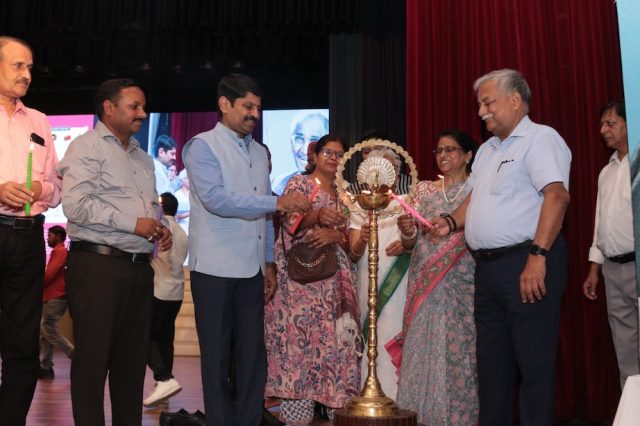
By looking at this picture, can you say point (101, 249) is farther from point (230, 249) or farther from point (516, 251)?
point (516, 251)

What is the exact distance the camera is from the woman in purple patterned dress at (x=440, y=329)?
3432mm

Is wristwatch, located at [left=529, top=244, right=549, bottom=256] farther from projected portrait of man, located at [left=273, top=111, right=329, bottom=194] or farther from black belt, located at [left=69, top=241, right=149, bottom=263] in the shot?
projected portrait of man, located at [left=273, top=111, right=329, bottom=194]

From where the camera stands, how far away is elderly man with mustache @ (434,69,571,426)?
9.02 feet

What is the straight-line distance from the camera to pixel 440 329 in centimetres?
347

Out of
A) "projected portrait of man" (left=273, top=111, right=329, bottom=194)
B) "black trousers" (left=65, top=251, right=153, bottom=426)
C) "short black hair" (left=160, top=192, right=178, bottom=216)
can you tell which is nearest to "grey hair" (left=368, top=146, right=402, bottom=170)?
"black trousers" (left=65, top=251, right=153, bottom=426)

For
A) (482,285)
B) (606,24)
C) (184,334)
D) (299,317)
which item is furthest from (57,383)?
(606,24)

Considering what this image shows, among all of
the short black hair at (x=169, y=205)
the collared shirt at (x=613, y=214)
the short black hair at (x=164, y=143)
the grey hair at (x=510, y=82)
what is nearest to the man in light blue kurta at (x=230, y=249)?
the grey hair at (x=510, y=82)

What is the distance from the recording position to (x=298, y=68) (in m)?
8.32

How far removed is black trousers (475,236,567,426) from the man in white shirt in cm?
89

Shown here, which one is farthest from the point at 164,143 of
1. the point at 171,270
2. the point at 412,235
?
the point at 412,235

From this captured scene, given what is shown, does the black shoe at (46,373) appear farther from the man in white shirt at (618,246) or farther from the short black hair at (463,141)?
the man in white shirt at (618,246)

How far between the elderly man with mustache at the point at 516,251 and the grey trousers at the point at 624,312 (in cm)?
93

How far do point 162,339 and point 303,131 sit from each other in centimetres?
391

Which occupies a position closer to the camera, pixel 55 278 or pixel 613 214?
pixel 613 214
